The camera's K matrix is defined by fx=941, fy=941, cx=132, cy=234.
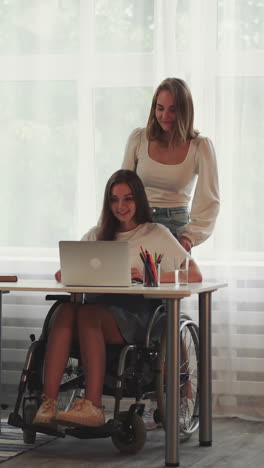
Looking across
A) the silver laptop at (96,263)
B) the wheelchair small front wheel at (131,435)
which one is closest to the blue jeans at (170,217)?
the silver laptop at (96,263)

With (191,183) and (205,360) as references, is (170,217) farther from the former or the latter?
(205,360)

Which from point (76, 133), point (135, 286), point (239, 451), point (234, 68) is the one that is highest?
point (234, 68)

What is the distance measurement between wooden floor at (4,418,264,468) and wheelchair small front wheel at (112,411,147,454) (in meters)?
0.04

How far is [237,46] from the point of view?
453 centimetres

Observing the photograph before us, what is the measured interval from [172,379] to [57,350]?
0.46m

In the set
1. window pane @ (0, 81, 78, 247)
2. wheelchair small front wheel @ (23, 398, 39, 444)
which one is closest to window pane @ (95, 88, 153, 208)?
window pane @ (0, 81, 78, 247)

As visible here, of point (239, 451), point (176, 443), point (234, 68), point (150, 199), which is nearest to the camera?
point (176, 443)

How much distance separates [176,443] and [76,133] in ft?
6.44

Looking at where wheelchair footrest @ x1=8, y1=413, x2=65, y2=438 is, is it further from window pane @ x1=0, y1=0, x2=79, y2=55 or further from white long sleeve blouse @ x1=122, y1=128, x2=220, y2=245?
window pane @ x1=0, y1=0, x2=79, y2=55

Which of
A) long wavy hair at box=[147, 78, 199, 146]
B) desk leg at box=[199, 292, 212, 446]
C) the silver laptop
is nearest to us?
the silver laptop

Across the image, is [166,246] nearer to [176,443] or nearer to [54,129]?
[176,443]

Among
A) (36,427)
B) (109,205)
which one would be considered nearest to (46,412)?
(36,427)

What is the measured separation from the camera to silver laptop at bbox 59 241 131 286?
327cm

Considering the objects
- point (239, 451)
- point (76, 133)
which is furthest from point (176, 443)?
point (76, 133)
